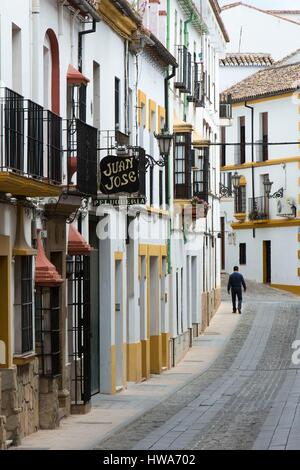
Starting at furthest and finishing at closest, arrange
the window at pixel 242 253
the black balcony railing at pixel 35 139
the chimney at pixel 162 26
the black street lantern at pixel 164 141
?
1. the window at pixel 242 253
2. the chimney at pixel 162 26
3. the black street lantern at pixel 164 141
4. the black balcony railing at pixel 35 139

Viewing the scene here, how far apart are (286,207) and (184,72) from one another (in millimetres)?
21201

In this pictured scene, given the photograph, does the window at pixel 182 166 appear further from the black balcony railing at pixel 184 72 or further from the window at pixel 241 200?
the window at pixel 241 200

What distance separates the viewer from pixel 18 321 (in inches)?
663

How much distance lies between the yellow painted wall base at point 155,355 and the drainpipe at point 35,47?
13.0 meters

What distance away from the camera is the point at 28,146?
15.9m

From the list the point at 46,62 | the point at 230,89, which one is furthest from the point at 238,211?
the point at 46,62

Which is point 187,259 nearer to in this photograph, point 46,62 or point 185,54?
point 185,54

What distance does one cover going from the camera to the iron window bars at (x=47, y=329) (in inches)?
703

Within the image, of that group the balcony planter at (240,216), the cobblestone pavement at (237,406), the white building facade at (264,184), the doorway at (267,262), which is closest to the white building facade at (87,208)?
the cobblestone pavement at (237,406)

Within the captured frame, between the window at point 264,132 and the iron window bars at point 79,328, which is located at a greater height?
the window at point 264,132

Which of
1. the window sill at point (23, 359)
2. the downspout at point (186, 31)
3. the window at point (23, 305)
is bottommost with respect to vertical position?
the window sill at point (23, 359)

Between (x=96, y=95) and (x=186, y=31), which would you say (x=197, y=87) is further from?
(x=96, y=95)

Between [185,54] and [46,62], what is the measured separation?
17045mm

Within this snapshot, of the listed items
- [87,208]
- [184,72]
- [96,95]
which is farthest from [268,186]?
[87,208]
